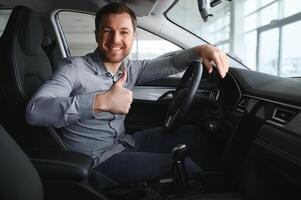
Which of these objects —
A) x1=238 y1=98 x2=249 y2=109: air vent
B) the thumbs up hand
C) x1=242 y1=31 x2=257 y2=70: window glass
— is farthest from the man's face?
x1=242 y1=31 x2=257 y2=70: window glass

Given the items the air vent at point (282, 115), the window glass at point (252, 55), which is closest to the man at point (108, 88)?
the air vent at point (282, 115)

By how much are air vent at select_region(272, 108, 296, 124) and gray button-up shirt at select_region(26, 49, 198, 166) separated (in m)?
0.47

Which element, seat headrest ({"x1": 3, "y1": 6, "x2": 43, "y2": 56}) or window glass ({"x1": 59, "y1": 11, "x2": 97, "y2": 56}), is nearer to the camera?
seat headrest ({"x1": 3, "y1": 6, "x2": 43, "y2": 56})

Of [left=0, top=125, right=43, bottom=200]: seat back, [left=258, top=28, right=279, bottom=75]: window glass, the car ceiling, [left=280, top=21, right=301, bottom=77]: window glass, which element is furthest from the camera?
the car ceiling

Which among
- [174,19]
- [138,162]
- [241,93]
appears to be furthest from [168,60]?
[174,19]

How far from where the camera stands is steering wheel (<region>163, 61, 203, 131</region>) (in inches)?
48.6

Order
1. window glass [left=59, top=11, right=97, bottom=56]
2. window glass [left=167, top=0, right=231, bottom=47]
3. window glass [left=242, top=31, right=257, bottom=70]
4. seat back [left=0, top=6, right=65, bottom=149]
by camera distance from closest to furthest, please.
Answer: seat back [left=0, top=6, right=65, bottom=149] → window glass [left=242, top=31, right=257, bottom=70] → window glass [left=167, top=0, right=231, bottom=47] → window glass [left=59, top=11, right=97, bottom=56]

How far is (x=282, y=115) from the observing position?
1136mm

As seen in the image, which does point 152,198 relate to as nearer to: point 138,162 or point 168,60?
point 138,162

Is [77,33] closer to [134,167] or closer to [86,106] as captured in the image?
[134,167]

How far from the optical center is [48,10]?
107 inches

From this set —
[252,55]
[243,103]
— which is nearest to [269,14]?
[252,55]

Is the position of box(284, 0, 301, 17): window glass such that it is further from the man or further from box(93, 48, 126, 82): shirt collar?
box(93, 48, 126, 82): shirt collar

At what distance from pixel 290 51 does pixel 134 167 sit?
1361mm
